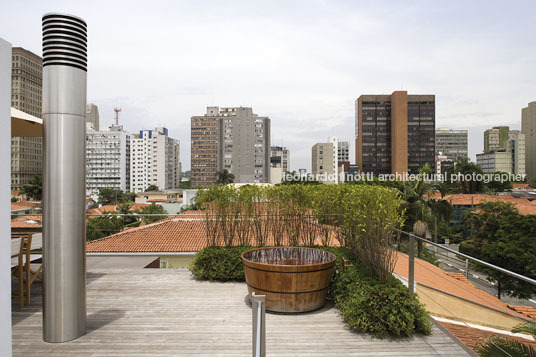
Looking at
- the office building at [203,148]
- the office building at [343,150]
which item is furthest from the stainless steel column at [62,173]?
the office building at [343,150]

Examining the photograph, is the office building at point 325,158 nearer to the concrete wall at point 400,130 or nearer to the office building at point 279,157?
the office building at point 279,157

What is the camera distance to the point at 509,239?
2516 centimetres

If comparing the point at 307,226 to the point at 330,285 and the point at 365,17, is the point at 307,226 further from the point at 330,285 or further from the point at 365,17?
the point at 365,17

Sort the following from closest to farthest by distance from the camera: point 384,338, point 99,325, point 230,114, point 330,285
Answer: point 384,338
point 99,325
point 330,285
point 230,114

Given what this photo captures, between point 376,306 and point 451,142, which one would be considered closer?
point 376,306

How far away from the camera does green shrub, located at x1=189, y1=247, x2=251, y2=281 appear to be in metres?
5.12

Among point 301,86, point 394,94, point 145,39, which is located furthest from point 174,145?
point 145,39

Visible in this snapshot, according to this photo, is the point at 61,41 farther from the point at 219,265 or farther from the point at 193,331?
the point at 219,265

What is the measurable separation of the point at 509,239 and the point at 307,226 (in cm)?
2581

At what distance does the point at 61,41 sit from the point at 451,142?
150 metres

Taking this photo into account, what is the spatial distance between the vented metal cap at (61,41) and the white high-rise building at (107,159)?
354ft

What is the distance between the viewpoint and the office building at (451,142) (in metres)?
135

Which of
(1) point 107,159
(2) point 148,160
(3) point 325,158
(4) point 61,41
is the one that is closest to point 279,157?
(3) point 325,158

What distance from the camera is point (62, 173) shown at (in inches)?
116
